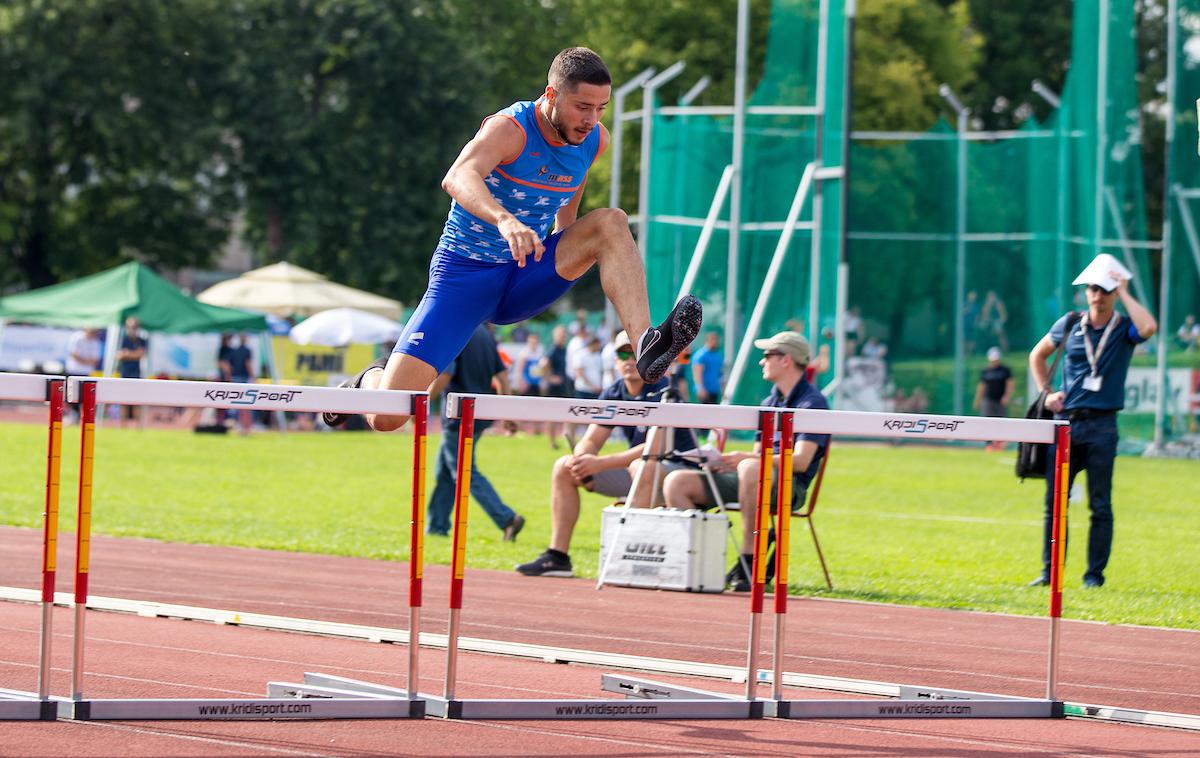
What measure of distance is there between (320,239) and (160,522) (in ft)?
118

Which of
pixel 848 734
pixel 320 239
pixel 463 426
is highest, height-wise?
pixel 320 239

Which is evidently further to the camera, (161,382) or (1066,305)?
(1066,305)

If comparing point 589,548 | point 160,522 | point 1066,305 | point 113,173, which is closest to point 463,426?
point 589,548

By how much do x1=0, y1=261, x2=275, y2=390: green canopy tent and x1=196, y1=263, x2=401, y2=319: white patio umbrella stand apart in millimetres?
1728

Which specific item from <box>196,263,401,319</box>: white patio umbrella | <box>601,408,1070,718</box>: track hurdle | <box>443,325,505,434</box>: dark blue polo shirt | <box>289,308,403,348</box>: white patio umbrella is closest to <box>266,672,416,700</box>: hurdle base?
<box>601,408,1070,718</box>: track hurdle

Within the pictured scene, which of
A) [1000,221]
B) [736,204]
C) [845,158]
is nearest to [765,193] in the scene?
[736,204]

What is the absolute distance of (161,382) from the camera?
553cm

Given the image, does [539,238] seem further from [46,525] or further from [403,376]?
[46,525]

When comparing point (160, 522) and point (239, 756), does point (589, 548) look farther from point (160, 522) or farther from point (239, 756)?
point (239, 756)

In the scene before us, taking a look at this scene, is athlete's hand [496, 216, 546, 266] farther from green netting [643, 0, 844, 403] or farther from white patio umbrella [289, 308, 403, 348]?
white patio umbrella [289, 308, 403, 348]

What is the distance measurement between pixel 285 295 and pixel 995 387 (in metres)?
12.8

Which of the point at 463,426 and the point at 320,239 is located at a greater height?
the point at 320,239

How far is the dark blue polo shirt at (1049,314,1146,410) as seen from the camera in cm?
1106

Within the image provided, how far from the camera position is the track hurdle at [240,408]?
5555 mm
